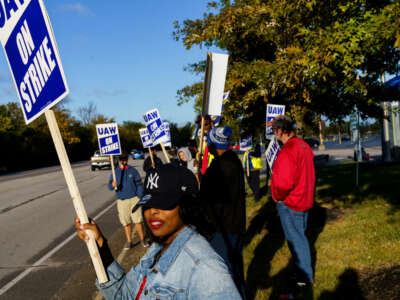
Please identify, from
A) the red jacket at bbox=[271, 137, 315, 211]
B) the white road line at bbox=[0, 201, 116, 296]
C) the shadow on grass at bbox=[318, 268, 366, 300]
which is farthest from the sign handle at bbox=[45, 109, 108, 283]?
the white road line at bbox=[0, 201, 116, 296]

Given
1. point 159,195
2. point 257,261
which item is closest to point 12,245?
point 257,261

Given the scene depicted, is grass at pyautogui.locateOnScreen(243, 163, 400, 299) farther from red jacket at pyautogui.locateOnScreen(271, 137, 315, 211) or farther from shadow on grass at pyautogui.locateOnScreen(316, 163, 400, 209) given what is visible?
red jacket at pyautogui.locateOnScreen(271, 137, 315, 211)

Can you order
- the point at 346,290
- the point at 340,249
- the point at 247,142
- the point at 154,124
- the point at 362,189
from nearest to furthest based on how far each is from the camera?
the point at 346,290 < the point at 340,249 < the point at 154,124 < the point at 362,189 < the point at 247,142

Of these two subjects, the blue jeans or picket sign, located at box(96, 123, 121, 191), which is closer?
the blue jeans

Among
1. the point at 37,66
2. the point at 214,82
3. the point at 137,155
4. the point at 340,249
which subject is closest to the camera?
the point at 37,66

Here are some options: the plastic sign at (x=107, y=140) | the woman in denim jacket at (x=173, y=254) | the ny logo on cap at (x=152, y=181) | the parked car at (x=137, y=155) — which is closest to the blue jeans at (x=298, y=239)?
the woman in denim jacket at (x=173, y=254)

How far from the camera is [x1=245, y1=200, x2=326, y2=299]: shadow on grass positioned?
4.13 m

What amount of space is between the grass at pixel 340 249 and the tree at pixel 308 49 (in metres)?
2.19

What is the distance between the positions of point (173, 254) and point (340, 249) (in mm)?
4318

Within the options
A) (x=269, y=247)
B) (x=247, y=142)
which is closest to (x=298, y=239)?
(x=269, y=247)

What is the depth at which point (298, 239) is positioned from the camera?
378 centimetres

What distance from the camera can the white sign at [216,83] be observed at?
9.75ft

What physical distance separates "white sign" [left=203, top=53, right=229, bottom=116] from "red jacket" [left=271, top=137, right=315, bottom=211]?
1.06 metres

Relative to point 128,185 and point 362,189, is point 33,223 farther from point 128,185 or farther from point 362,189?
point 362,189
